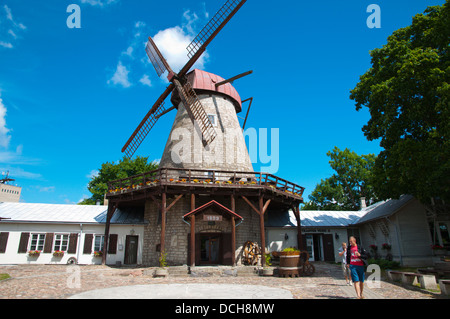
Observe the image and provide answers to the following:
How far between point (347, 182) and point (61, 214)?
3127 cm

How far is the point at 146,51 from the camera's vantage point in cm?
2323

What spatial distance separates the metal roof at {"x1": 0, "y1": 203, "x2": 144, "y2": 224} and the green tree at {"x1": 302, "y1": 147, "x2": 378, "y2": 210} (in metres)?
25.8

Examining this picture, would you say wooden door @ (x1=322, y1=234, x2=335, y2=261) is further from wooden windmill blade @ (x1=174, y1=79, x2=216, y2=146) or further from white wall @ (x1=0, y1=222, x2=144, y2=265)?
white wall @ (x1=0, y1=222, x2=144, y2=265)

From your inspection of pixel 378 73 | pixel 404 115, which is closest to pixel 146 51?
pixel 378 73

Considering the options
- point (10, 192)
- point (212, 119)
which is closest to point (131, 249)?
point (212, 119)

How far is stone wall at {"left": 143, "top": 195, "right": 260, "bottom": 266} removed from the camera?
619 inches

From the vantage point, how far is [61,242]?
18.4 meters

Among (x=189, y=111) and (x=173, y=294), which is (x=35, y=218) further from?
(x=173, y=294)

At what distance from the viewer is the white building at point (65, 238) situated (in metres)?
17.7

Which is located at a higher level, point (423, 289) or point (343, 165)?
point (343, 165)

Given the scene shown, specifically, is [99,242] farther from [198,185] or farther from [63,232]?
[198,185]

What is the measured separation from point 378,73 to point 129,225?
17.0 metres

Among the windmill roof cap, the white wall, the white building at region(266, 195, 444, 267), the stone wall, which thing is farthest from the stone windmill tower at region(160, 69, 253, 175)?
the white building at region(266, 195, 444, 267)
